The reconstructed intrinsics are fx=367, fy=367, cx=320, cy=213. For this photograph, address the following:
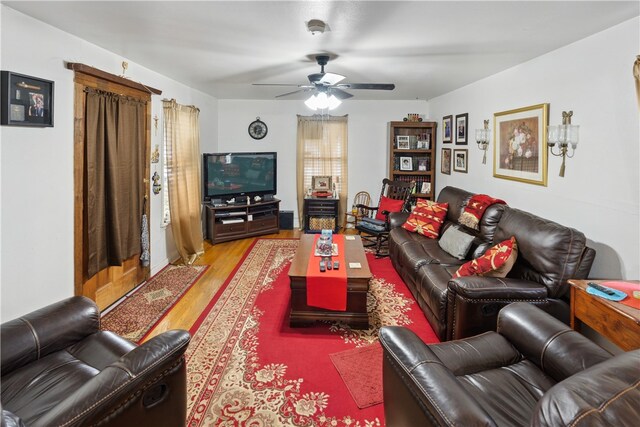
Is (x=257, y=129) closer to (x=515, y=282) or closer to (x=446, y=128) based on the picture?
(x=446, y=128)

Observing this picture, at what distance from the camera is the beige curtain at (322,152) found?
6.84m

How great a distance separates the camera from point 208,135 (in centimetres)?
633

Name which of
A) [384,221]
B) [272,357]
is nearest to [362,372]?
[272,357]

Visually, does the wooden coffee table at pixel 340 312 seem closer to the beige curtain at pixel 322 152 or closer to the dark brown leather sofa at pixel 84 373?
the dark brown leather sofa at pixel 84 373

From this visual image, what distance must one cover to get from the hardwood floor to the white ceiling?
2.38 m

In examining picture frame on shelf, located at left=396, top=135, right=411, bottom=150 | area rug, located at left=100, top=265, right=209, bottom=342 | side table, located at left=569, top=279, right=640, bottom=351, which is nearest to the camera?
side table, located at left=569, top=279, right=640, bottom=351

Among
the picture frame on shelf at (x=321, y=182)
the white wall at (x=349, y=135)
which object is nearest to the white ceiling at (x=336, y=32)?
the white wall at (x=349, y=135)

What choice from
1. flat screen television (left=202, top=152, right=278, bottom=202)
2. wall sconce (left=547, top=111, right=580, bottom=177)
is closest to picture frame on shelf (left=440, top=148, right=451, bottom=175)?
wall sconce (left=547, top=111, right=580, bottom=177)

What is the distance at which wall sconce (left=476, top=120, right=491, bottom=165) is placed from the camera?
4508 mm

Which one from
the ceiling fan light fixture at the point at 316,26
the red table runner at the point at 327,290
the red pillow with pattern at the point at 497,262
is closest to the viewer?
the ceiling fan light fixture at the point at 316,26

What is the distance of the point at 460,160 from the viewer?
5.37 meters

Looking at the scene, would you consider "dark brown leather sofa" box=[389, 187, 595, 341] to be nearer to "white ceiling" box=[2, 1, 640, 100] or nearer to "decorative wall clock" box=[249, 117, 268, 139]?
"white ceiling" box=[2, 1, 640, 100]

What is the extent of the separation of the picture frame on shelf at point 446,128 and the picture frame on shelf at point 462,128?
10.2 inches

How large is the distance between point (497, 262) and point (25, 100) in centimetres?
348
